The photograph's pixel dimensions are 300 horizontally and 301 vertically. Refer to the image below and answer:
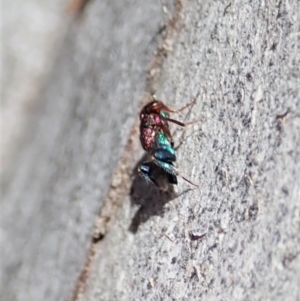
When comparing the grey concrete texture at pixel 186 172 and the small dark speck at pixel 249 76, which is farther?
the small dark speck at pixel 249 76

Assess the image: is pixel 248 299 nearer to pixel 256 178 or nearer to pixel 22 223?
pixel 256 178

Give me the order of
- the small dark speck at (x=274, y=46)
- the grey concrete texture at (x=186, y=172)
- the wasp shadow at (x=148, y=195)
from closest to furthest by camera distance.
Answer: the grey concrete texture at (x=186, y=172) → the small dark speck at (x=274, y=46) → the wasp shadow at (x=148, y=195)

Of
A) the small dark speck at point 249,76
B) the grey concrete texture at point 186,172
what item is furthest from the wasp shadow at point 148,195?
the small dark speck at point 249,76

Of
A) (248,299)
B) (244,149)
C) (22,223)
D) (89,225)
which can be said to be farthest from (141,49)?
(22,223)

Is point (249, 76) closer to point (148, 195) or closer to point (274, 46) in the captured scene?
point (274, 46)

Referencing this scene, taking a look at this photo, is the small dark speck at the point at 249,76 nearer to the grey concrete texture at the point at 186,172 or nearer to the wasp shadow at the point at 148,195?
the grey concrete texture at the point at 186,172

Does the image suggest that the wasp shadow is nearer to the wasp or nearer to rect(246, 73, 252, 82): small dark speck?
the wasp

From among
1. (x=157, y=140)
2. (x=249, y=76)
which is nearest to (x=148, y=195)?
(x=157, y=140)

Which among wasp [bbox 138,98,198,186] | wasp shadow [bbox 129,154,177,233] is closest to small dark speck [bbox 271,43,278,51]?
wasp [bbox 138,98,198,186]
